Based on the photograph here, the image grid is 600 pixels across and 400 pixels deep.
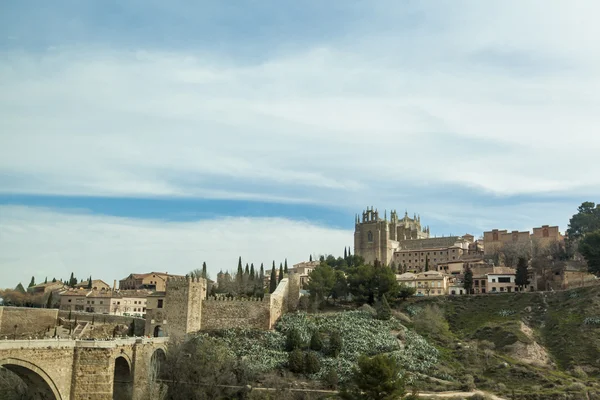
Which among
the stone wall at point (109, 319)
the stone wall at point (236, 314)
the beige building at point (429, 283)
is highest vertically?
the beige building at point (429, 283)

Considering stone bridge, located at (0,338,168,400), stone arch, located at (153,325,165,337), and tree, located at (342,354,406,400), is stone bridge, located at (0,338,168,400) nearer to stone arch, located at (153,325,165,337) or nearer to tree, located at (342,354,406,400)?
stone arch, located at (153,325,165,337)

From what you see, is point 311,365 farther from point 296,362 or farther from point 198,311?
point 198,311

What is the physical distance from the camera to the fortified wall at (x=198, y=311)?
46.0 m

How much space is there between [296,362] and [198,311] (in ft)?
35.1

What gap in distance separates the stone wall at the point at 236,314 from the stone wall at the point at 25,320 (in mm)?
13309

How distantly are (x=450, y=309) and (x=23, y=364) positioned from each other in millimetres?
36286

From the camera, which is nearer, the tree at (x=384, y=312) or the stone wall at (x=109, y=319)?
the tree at (x=384, y=312)

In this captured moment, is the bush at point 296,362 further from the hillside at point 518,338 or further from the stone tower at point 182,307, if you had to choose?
the stone tower at point 182,307

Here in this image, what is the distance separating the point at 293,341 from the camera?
141ft

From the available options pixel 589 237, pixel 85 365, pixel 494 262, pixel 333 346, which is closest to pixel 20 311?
pixel 85 365

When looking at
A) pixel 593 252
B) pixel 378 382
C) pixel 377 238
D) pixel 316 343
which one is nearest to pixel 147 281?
pixel 377 238

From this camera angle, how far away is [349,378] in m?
37.9

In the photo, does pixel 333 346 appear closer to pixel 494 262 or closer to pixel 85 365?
pixel 85 365

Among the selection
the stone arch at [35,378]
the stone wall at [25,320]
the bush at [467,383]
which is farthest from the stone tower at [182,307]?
the bush at [467,383]
